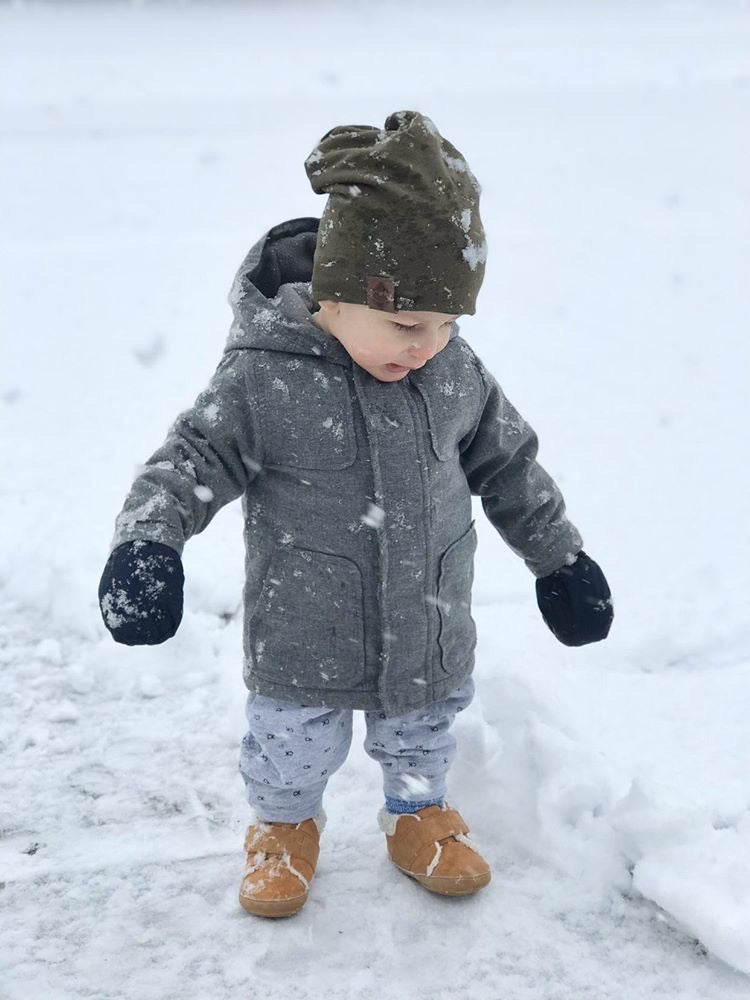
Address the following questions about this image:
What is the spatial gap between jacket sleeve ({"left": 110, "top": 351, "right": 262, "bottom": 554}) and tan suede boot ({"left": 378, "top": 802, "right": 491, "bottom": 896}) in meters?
0.77

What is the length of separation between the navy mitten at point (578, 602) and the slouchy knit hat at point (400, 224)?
63 cm

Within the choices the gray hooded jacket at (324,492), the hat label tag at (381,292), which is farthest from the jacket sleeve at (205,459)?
the hat label tag at (381,292)

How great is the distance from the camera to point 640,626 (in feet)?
10.5

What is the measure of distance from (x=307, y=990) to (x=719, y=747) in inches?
44.1

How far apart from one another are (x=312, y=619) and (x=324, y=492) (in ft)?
0.76

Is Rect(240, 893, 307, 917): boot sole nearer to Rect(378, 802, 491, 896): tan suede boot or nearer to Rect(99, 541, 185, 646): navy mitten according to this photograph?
Rect(378, 802, 491, 896): tan suede boot

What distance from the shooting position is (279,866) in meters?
2.31

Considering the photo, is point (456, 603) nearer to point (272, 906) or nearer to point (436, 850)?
point (436, 850)

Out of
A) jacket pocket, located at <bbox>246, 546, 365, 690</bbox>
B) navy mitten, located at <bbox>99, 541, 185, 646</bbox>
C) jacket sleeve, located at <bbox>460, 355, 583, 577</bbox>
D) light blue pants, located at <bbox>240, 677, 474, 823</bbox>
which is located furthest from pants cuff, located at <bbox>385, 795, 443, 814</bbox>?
navy mitten, located at <bbox>99, 541, 185, 646</bbox>

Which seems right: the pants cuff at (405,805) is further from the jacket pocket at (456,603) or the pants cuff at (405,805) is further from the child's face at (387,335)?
the child's face at (387,335)

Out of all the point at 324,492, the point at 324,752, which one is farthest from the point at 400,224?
the point at 324,752

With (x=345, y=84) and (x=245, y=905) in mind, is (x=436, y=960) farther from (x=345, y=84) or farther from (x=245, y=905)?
(x=345, y=84)

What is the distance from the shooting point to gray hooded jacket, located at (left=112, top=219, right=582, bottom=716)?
2.10 m

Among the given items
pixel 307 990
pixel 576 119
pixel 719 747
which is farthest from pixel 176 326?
pixel 576 119
